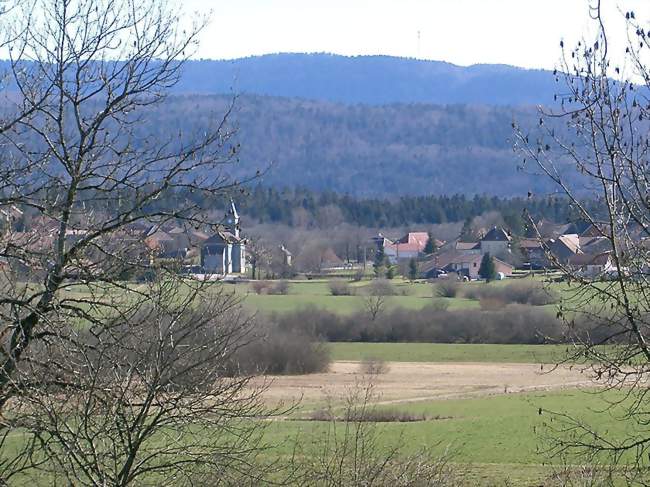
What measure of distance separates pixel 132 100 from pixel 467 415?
25775mm

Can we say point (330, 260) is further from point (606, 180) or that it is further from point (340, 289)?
point (606, 180)

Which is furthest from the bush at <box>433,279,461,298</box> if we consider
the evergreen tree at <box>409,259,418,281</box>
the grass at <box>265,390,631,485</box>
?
the grass at <box>265,390,631,485</box>

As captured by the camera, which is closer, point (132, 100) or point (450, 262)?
point (132, 100)

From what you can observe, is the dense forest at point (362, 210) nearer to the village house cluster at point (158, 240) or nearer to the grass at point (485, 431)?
the grass at point (485, 431)

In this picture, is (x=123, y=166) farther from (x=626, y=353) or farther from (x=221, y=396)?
(x=626, y=353)

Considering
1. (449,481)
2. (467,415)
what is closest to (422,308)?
(467,415)

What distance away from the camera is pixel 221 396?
32.6 ft

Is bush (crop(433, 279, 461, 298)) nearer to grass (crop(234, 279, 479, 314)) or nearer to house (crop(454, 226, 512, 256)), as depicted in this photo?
grass (crop(234, 279, 479, 314))

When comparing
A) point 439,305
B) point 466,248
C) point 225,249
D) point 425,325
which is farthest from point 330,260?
point 225,249

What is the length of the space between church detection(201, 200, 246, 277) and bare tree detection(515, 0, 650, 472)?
278 centimetres

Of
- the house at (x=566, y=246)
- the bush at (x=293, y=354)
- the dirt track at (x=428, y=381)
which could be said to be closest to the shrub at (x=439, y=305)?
the dirt track at (x=428, y=381)

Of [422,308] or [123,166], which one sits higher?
[123,166]

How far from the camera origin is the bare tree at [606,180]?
8.88 m

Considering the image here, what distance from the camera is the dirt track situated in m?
39.4
